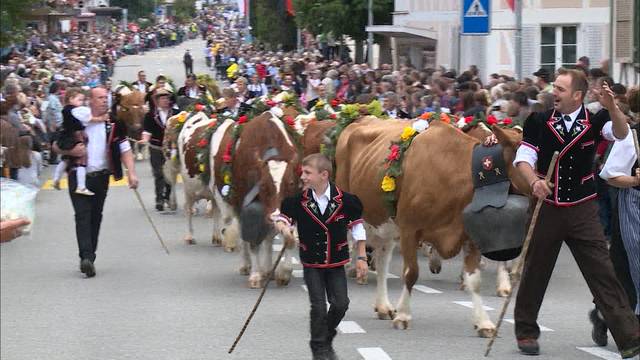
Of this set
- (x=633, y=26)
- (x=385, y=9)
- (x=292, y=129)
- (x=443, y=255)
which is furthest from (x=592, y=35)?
(x=443, y=255)

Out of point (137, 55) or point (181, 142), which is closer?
point (181, 142)

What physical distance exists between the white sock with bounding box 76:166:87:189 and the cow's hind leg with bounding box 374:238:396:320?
3957mm

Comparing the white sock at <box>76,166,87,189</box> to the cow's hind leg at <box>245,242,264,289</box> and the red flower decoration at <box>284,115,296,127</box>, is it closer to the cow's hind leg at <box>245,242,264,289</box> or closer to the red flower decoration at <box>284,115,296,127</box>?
the cow's hind leg at <box>245,242,264,289</box>

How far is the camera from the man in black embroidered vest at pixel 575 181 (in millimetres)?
9609

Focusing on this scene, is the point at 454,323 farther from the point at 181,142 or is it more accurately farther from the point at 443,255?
the point at 181,142

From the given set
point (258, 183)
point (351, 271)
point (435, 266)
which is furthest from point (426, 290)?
point (258, 183)

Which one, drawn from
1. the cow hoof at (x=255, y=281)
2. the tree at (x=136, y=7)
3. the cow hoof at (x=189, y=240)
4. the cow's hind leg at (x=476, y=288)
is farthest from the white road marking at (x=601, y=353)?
the tree at (x=136, y=7)

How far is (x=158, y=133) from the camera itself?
2211 centimetres

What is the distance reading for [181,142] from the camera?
18531mm

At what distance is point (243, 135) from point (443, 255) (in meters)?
3.45

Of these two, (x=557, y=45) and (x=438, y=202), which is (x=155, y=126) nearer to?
(x=438, y=202)

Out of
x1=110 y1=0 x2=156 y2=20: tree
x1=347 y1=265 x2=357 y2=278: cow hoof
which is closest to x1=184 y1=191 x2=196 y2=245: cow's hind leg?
x1=347 y1=265 x2=357 y2=278: cow hoof

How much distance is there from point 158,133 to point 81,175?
704 centimetres

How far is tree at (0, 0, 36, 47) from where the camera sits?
99.1ft
